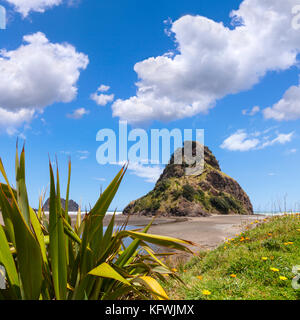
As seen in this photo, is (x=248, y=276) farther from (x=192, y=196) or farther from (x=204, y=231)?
(x=192, y=196)

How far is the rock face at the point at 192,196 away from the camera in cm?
4750

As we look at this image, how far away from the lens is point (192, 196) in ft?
170

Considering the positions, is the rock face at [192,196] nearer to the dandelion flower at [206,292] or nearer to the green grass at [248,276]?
the green grass at [248,276]

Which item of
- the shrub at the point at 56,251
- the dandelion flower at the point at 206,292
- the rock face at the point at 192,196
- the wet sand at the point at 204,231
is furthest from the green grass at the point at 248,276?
the rock face at the point at 192,196

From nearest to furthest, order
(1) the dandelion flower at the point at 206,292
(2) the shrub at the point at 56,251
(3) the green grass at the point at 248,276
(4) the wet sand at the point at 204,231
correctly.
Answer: (2) the shrub at the point at 56,251 → (1) the dandelion flower at the point at 206,292 → (3) the green grass at the point at 248,276 → (4) the wet sand at the point at 204,231

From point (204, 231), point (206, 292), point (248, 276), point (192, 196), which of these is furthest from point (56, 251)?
point (192, 196)

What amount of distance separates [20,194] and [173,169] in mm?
70434

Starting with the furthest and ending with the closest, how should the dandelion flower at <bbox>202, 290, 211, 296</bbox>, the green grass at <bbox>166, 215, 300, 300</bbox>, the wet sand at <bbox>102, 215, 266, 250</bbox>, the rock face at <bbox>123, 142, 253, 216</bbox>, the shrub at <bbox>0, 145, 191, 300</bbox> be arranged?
1. the rock face at <bbox>123, 142, 253, 216</bbox>
2. the wet sand at <bbox>102, 215, 266, 250</bbox>
3. the green grass at <bbox>166, 215, 300, 300</bbox>
4. the dandelion flower at <bbox>202, 290, 211, 296</bbox>
5. the shrub at <bbox>0, 145, 191, 300</bbox>

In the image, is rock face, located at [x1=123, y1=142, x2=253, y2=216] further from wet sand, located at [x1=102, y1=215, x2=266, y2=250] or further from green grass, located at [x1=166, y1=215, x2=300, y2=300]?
green grass, located at [x1=166, y1=215, x2=300, y2=300]

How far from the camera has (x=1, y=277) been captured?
6.32 feet

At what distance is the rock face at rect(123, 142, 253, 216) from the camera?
47.5m

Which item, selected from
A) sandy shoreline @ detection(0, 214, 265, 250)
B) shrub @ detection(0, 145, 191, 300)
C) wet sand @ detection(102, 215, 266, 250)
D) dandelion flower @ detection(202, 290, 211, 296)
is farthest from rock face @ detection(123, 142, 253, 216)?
shrub @ detection(0, 145, 191, 300)
